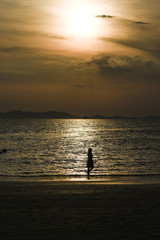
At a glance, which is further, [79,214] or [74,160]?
[74,160]

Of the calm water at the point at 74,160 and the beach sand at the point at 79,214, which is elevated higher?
the beach sand at the point at 79,214

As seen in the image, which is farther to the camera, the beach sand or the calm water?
the calm water

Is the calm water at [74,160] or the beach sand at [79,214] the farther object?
the calm water at [74,160]

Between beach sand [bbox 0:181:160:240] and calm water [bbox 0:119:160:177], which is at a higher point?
beach sand [bbox 0:181:160:240]

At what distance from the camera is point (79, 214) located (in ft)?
37.4

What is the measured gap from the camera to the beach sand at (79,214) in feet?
29.9

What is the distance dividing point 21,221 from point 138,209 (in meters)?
4.23

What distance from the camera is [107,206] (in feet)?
42.0

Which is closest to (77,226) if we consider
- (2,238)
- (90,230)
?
(90,230)

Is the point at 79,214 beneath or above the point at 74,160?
above

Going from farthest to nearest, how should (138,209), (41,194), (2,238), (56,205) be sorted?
1. (41,194)
2. (56,205)
3. (138,209)
4. (2,238)

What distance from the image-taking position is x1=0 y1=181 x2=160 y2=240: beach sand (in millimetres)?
9109

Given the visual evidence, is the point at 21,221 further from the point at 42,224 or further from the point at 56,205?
the point at 56,205

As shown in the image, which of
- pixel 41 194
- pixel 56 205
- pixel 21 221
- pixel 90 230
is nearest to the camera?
pixel 90 230
